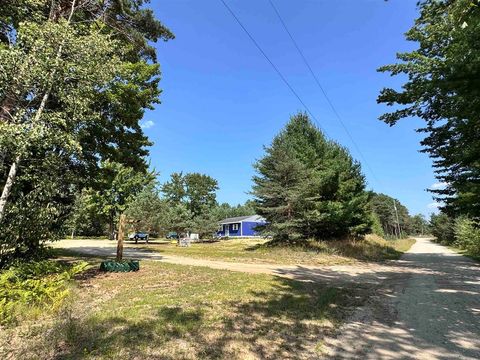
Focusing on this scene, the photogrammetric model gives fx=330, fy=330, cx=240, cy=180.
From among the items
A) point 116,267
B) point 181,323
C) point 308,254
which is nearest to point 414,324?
point 181,323

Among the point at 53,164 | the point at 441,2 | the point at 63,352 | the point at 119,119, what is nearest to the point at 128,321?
the point at 63,352

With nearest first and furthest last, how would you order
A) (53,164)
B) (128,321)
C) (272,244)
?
(128,321), (53,164), (272,244)

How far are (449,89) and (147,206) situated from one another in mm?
30336

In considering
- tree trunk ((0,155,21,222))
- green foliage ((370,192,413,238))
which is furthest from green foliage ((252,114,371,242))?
green foliage ((370,192,413,238))

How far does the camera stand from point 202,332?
5.56m

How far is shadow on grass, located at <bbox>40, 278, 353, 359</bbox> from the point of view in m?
4.73

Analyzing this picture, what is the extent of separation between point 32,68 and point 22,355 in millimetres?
5671

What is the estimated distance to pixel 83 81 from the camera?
26.4ft

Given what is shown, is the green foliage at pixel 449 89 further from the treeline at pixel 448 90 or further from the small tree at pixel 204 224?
the small tree at pixel 204 224

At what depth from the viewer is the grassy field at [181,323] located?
15.6ft

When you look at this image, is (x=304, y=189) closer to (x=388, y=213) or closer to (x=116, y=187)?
(x=116, y=187)

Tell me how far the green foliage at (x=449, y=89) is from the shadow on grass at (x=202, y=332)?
5.71m

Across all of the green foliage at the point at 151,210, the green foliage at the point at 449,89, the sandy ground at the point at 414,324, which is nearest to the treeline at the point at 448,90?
the green foliage at the point at 449,89

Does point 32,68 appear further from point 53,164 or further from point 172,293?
point 172,293
